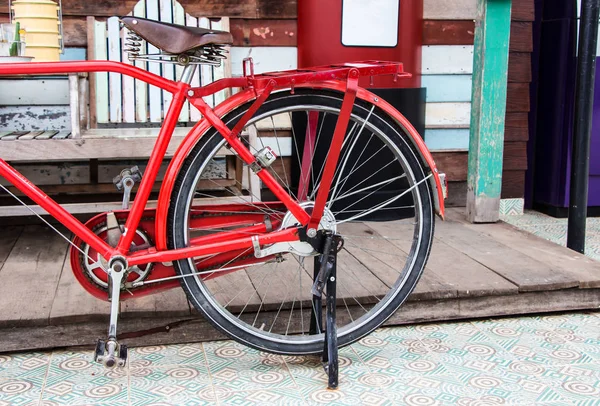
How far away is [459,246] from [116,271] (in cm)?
170

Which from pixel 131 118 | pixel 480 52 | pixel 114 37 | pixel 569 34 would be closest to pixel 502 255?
pixel 480 52

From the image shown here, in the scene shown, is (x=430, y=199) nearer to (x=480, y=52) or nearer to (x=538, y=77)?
(x=480, y=52)

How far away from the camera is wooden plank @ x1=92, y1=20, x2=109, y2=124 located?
3684mm

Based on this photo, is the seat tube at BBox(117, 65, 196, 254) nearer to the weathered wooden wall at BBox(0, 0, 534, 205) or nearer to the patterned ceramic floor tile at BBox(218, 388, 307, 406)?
the patterned ceramic floor tile at BBox(218, 388, 307, 406)

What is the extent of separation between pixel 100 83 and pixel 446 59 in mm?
1848

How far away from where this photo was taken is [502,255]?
10.4 feet

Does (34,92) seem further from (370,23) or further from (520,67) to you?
(520,67)

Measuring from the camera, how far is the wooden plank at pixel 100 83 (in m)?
3.68

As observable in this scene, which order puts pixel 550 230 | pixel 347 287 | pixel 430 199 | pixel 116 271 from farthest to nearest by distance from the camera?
pixel 550 230
pixel 347 287
pixel 430 199
pixel 116 271

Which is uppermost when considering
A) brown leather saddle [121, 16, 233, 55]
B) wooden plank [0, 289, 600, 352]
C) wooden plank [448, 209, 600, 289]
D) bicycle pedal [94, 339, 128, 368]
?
brown leather saddle [121, 16, 233, 55]

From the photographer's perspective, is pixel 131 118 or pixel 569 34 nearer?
pixel 131 118

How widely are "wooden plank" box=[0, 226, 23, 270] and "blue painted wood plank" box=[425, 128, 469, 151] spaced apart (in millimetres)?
2198

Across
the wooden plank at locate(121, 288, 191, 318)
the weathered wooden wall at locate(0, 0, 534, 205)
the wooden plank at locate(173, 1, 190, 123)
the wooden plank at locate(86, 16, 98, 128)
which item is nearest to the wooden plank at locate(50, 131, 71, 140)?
the wooden plank at locate(86, 16, 98, 128)

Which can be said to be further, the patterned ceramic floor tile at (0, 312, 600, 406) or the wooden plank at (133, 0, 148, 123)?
the wooden plank at (133, 0, 148, 123)
